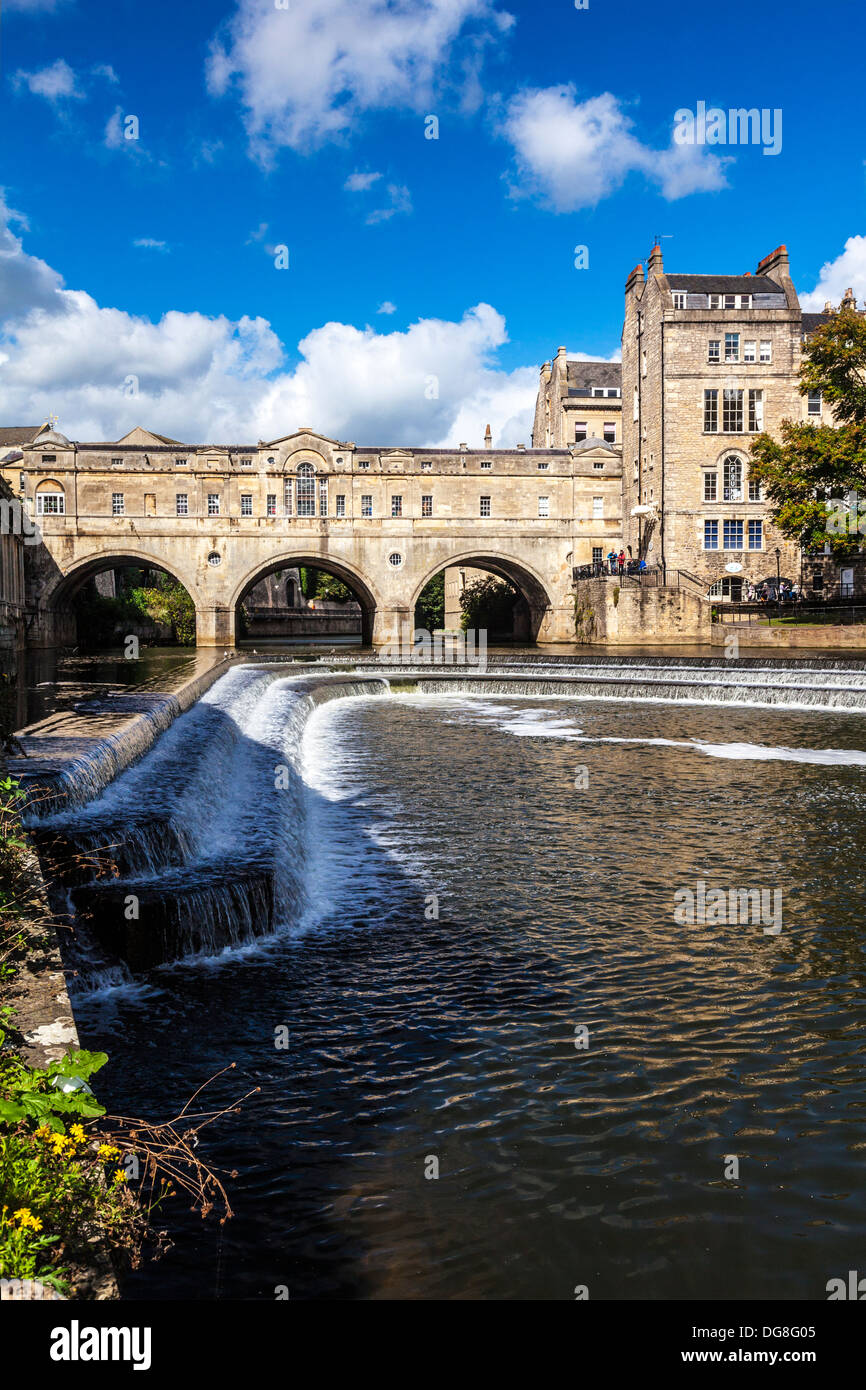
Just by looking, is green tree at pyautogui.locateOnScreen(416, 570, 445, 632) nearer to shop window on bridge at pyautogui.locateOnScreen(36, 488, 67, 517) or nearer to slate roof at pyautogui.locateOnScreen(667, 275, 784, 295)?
slate roof at pyautogui.locateOnScreen(667, 275, 784, 295)

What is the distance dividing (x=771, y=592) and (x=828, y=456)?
11.0m

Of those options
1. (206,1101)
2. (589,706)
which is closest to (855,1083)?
(206,1101)

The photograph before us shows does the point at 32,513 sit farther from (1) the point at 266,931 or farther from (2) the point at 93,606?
(1) the point at 266,931

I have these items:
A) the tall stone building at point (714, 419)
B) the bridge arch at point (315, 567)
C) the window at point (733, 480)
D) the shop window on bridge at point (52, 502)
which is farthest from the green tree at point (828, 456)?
the shop window on bridge at point (52, 502)

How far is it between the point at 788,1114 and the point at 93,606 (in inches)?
1955

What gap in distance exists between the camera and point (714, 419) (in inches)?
1805

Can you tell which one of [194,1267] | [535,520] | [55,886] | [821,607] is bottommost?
[194,1267]

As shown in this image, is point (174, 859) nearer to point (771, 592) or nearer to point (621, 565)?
point (621, 565)

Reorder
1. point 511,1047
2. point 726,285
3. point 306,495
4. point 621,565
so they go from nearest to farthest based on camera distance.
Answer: point 511,1047 < point 621,565 < point 306,495 < point 726,285

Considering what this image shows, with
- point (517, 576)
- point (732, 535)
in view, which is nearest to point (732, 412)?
point (732, 535)

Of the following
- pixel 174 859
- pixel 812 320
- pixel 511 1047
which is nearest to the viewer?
pixel 511 1047

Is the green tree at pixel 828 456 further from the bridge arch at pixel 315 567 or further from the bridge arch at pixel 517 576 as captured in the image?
the bridge arch at pixel 315 567

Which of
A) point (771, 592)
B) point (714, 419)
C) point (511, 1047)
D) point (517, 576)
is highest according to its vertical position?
point (714, 419)

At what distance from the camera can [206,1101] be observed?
5.11 meters
